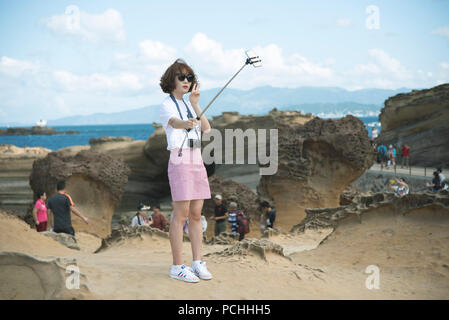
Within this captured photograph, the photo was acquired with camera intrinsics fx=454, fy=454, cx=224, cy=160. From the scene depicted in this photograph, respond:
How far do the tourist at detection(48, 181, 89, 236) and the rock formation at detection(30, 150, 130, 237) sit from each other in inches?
154

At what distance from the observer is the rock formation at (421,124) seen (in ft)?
58.4

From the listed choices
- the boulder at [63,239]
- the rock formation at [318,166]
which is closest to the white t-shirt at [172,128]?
the boulder at [63,239]

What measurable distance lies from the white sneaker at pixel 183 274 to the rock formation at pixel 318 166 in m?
6.45

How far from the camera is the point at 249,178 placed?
1859cm

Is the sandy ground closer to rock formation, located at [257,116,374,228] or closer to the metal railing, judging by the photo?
rock formation, located at [257,116,374,228]

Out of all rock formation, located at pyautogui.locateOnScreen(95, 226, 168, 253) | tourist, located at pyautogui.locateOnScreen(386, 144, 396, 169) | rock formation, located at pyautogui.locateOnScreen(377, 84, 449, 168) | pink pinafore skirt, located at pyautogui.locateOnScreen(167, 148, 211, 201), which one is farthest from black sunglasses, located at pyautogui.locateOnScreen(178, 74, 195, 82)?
rock formation, located at pyautogui.locateOnScreen(377, 84, 449, 168)

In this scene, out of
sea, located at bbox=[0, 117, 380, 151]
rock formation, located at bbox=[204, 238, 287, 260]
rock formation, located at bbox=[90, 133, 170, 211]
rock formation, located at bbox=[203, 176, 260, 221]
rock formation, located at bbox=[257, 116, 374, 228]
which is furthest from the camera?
sea, located at bbox=[0, 117, 380, 151]

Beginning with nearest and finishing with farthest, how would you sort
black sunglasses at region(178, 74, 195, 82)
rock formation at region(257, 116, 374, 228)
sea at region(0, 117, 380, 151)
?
black sunglasses at region(178, 74, 195, 82), rock formation at region(257, 116, 374, 228), sea at region(0, 117, 380, 151)

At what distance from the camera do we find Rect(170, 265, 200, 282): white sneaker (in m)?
2.77

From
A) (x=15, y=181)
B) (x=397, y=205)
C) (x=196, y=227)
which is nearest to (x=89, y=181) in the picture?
(x=397, y=205)

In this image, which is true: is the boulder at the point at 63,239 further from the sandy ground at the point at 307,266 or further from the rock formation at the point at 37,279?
the rock formation at the point at 37,279
